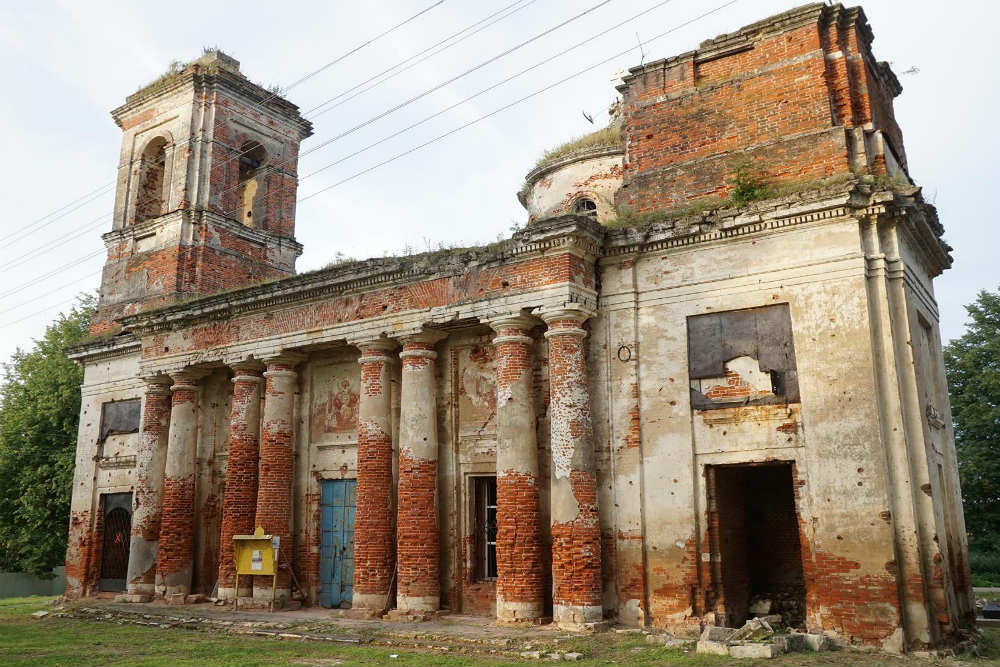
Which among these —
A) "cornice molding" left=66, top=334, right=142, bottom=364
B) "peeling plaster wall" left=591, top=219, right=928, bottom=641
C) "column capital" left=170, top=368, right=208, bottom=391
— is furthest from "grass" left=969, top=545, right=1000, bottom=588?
"cornice molding" left=66, top=334, right=142, bottom=364

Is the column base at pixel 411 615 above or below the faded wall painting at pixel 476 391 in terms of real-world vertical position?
below

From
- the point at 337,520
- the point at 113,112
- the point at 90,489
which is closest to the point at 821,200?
the point at 337,520

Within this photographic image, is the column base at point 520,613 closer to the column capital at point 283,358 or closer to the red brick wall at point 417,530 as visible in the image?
the red brick wall at point 417,530

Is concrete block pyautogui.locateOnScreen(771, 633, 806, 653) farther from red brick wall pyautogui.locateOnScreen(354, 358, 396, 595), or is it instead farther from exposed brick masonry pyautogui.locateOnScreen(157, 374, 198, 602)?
exposed brick masonry pyautogui.locateOnScreen(157, 374, 198, 602)

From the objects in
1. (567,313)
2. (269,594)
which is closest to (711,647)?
(567,313)

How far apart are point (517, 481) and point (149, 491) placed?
357 inches

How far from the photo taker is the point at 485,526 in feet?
43.8

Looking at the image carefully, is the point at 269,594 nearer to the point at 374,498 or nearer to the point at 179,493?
the point at 374,498

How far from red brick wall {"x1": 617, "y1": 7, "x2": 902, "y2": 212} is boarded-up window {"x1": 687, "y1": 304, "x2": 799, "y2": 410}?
85.6 inches

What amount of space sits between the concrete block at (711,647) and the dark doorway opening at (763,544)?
7.56 ft

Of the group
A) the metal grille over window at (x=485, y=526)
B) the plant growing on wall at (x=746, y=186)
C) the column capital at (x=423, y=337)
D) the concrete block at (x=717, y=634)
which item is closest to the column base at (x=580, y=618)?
the concrete block at (x=717, y=634)

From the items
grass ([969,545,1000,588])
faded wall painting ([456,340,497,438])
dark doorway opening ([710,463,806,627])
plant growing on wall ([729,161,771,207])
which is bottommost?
grass ([969,545,1000,588])

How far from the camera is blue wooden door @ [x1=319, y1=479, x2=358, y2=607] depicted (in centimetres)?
1459

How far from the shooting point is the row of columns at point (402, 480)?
11.5 metres
